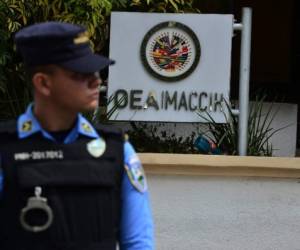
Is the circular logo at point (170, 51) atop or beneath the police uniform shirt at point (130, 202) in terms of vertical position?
atop

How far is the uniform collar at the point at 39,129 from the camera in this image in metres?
1.79

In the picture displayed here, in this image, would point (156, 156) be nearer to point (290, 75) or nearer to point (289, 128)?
point (289, 128)

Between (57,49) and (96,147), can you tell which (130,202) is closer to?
(96,147)

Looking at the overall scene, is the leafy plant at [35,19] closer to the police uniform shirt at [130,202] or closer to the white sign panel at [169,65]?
the white sign panel at [169,65]

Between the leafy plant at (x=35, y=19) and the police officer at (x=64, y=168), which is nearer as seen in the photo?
the police officer at (x=64, y=168)

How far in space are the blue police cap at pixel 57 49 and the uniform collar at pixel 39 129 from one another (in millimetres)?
154

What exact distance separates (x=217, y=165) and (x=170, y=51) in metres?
0.97

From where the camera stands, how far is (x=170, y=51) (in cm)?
495

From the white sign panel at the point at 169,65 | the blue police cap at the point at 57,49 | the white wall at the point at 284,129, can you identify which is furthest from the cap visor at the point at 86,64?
the white wall at the point at 284,129

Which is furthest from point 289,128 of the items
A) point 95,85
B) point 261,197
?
point 95,85

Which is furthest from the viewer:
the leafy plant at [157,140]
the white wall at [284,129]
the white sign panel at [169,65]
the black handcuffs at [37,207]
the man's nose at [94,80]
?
the white wall at [284,129]

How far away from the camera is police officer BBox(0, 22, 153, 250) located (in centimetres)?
174

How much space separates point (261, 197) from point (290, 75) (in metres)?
2.23

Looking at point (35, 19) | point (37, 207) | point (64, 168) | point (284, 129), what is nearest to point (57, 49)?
point (64, 168)
